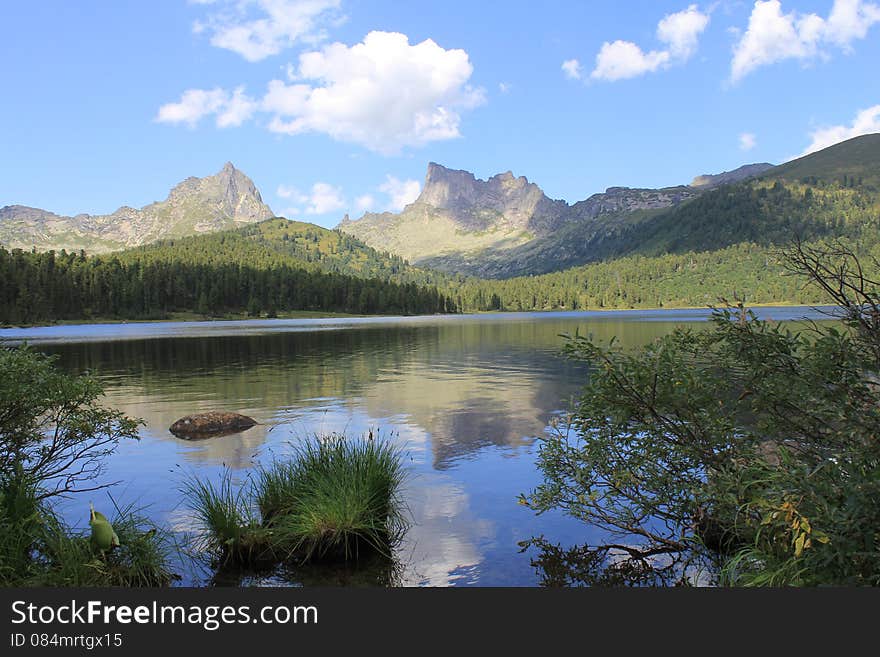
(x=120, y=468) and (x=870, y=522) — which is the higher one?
(x=870, y=522)

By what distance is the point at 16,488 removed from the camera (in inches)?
511

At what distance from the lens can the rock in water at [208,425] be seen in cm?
3036

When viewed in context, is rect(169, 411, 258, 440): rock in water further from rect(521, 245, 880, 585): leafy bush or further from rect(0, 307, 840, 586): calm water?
rect(521, 245, 880, 585): leafy bush

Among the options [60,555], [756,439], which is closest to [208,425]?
[60,555]

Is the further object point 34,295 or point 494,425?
point 34,295

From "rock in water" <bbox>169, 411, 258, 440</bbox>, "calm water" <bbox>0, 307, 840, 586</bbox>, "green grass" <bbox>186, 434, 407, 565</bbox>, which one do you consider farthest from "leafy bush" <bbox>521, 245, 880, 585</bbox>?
"rock in water" <bbox>169, 411, 258, 440</bbox>

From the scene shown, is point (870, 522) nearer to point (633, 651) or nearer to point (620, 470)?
point (633, 651)

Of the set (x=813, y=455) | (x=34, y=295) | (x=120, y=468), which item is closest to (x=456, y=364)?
(x=120, y=468)

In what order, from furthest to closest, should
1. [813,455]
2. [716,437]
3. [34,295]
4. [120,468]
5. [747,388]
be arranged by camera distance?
[34,295] < [120,468] < [716,437] < [747,388] < [813,455]

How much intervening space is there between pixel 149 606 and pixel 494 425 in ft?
86.9

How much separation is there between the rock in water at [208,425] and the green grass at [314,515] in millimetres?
14787

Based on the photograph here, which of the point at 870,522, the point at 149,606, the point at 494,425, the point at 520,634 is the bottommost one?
the point at 494,425

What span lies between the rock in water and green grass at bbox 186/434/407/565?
1479 centimetres

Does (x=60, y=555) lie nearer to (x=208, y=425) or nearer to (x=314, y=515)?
(x=314, y=515)
